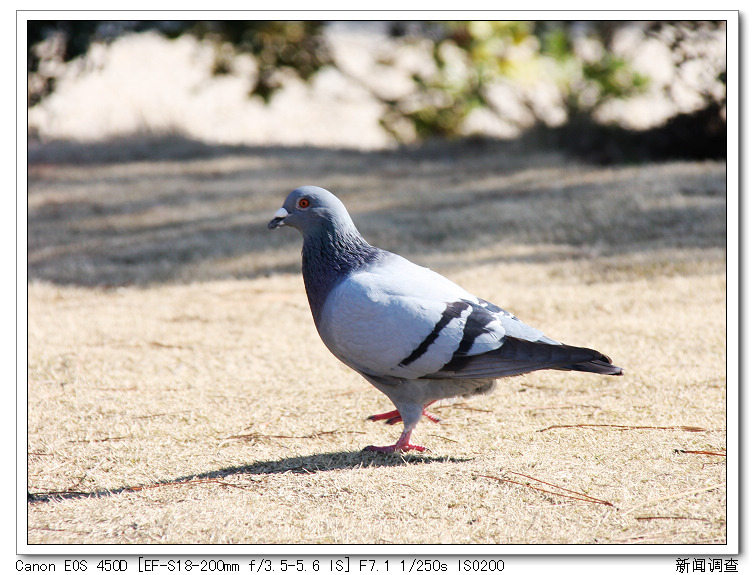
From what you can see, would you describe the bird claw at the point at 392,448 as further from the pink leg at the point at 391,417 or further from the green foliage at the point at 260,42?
the green foliage at the point at 260,42

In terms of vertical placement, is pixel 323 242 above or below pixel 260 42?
below

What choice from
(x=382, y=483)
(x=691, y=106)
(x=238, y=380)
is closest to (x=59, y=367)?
(x=238, y=380)

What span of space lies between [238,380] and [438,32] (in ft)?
24.7

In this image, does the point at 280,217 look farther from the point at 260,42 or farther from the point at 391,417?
the point at 260,42

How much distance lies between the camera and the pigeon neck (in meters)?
3.27

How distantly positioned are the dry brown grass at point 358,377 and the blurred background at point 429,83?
1.01 metres

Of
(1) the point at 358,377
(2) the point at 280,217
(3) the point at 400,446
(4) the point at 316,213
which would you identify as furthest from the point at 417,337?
(1) the point at 358,377

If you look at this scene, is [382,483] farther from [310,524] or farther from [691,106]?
[691,106]

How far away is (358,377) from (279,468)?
122 centimetres

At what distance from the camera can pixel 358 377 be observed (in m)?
4.31

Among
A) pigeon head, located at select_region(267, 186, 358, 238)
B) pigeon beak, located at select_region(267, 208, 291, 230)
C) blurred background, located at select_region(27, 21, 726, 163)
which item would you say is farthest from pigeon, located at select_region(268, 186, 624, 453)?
blurred background, located at select_region(27, 21, 726, 163)

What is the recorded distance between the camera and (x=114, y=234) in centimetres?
752

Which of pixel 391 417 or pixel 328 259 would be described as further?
pixel 391 417

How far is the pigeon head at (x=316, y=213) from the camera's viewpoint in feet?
11.1
